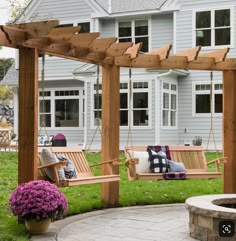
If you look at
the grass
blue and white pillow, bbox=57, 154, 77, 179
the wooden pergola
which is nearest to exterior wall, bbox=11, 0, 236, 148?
the grass

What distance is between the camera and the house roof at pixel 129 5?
62.1 feet

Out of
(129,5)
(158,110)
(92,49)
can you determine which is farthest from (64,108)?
(92,49)

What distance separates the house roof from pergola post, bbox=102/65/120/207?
1193 cm

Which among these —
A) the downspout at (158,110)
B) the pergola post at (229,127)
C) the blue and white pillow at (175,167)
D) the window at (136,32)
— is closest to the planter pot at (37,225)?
the blue and white pillow at (175,167)

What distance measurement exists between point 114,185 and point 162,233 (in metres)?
1.99

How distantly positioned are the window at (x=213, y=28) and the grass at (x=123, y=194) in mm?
9098

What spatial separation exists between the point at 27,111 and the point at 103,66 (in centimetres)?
195

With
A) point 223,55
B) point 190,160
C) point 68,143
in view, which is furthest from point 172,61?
point 68,143

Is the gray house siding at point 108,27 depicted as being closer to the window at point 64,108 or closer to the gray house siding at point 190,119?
the window at point 64,108

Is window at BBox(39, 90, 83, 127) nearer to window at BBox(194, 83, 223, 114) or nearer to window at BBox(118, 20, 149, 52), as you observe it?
window at BBox(118, 20, 149, 52)

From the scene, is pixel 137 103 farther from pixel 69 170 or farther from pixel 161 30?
pixel 69 170

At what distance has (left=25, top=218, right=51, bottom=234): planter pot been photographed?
5.27 m

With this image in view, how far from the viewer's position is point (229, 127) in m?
7.82

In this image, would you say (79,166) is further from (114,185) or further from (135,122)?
(135,122)
